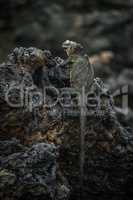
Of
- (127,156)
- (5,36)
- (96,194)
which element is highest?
(5,36)

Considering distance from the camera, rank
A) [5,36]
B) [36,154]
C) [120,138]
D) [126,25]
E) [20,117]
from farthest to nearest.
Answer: [126,25], [5,36], [120,138], [20,117], [36,154]

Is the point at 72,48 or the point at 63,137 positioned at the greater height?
the point at 72,48

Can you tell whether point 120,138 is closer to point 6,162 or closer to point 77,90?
point 77,90

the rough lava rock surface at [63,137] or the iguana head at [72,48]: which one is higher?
the iguana head at [72,48]

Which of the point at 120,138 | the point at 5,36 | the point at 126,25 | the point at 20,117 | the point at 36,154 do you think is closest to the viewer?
the point at 36,154

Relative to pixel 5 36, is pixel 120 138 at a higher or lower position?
lower

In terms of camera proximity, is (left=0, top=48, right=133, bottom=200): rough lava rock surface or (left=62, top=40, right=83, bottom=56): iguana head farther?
(left=62, top=40, right=83, bottom=56): iguana head

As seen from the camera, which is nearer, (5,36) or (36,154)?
(36,154)

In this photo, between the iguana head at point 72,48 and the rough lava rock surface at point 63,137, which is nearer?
the rough lava rock surface at point 63,137

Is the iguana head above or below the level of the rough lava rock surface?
above

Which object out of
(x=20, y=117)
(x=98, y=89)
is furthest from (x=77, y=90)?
(x=20, y=117)

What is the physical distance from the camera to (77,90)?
4.62m

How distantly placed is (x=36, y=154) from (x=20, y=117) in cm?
47

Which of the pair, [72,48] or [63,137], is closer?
[63,137]
